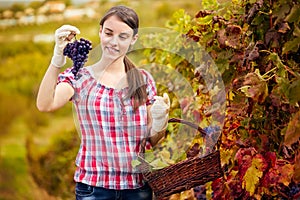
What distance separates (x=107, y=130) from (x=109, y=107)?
0.07 metres

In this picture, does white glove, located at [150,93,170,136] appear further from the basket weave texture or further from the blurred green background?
the blurred green background

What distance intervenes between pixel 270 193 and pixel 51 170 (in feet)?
7.81

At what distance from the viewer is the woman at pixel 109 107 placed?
2.07 m

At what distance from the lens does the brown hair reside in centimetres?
209

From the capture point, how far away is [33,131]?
16.9 feet

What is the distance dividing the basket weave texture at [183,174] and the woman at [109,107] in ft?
0.23

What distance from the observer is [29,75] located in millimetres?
5277

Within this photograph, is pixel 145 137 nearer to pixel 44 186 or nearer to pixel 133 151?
pixel 133 151

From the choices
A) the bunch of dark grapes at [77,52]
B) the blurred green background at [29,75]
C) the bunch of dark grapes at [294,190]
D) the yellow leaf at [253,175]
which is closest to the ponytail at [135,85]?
the bunch of dark grapes at [77,52]

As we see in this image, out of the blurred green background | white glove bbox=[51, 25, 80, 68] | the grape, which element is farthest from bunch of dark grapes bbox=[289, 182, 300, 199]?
the blurred green background

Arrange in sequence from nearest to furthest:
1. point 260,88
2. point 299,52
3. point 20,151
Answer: point 260,88
point 299,52
point 20,151

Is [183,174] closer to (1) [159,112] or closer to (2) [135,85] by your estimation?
(1) [159,112]

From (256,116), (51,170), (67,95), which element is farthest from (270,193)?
(51,170)

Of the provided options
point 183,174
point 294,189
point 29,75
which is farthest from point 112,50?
point 29,75
